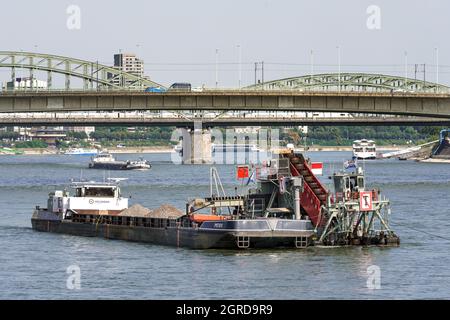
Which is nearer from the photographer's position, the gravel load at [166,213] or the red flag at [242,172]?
the gravel load at [166,213]

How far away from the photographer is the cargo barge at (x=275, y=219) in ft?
234

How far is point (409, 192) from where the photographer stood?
128 m

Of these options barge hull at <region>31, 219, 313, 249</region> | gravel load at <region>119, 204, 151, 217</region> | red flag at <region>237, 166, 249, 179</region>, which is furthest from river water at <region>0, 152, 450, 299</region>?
red flag at <region>237, 166, 249, 179</region>

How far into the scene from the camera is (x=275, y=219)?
70.9 m

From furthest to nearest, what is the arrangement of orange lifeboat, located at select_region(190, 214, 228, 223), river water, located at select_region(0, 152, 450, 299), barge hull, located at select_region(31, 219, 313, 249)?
orange lifeboat, located at select_region(190, 214, 228, 223) → barge hull, located at select_region(31, 219, 313, 249) → river water, located at select_region(0, 152, 450, 299)

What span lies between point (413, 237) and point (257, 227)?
45.8 feet

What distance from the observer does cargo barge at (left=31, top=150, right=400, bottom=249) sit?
234 feet

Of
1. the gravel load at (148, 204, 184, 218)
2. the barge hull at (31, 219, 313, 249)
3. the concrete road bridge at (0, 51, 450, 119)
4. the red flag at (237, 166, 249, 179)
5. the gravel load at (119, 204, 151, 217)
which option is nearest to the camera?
the barge hull at (31, 219, 313, 249)

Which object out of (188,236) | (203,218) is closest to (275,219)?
(203,218)

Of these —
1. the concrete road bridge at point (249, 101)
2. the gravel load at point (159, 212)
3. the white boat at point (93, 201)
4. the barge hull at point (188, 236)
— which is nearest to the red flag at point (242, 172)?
the gravel load at point (159, 212)

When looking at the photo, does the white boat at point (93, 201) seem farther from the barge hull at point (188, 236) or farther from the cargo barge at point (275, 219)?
the barge hull at point (188, 236)

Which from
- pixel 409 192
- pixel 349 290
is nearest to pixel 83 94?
pixel 409 192

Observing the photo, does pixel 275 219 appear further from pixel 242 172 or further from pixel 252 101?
pixel 252 101

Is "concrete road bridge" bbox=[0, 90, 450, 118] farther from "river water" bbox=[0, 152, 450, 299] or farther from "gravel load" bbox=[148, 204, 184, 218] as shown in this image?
"gravel load" bbox=[148, 204, 184, 218]
